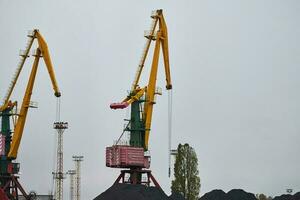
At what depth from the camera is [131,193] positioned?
7212 cm

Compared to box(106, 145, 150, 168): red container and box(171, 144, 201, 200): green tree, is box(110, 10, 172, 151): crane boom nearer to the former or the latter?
box(106, 145, 150, 168): red container

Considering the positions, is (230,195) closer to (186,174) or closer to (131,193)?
(186,174)

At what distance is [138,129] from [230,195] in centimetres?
1615

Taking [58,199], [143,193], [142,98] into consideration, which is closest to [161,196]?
[143,193]

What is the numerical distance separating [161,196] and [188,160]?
2629 centimetres

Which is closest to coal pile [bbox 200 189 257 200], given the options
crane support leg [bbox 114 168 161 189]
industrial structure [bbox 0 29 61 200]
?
crane support leg [bbox 114 168 161 189]

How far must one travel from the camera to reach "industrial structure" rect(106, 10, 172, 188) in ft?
289

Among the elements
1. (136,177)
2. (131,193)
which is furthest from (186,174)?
(131,193)

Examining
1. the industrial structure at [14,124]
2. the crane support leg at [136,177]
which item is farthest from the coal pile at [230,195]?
the industrial structure at [14,124]

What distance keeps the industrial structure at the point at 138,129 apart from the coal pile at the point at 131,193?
32.2 feet

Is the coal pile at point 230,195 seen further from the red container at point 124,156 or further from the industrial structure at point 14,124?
the industrial structure at point 14,124

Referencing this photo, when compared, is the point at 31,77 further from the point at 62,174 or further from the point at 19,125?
the point at 62,174

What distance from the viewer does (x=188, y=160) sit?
10294 centimetres

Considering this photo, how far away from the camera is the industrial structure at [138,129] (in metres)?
88.0
